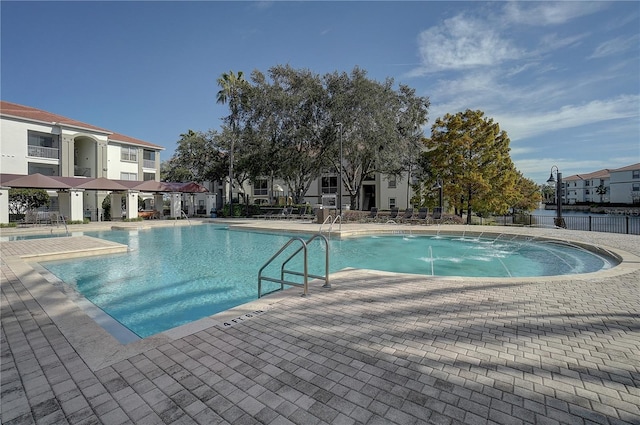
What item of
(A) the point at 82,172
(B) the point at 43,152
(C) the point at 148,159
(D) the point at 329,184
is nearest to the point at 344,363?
(B) the point at 43,152

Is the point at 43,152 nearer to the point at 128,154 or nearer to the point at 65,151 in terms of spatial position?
the point at 65,151

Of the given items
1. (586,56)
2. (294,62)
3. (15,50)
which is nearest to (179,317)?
(15,50)

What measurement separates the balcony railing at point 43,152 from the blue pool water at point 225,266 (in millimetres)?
17598

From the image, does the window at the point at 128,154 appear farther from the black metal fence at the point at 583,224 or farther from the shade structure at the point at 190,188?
the black metal fence at the point at 583,224

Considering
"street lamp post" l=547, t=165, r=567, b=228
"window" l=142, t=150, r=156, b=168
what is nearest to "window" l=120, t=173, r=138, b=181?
"window" l=142, t=150, r=156, b=168

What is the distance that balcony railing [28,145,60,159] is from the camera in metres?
24.3

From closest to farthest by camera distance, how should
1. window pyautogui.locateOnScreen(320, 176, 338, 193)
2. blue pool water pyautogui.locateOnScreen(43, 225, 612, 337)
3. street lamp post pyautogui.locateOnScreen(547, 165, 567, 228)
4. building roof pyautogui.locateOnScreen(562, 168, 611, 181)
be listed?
blue pool water pyautogui.locateOnScreen(43, 225, 612, 337) < street lamp post pyautogui.locateOnScreen(547, 165, 567, 228) < window pyautogui.locateOnScreen(320, 176, 338, 193) < building roof pyautogui.locateOnScreen(562, 168, 611, 181)

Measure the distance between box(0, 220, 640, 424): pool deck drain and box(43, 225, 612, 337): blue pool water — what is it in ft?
5.41

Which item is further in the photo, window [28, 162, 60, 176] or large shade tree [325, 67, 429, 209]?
window [28, 162, 60, 176]

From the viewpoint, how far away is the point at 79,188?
20.9 m

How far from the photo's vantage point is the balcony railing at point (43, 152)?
956 inches

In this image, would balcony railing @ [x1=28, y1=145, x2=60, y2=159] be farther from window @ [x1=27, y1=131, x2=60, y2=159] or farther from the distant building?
the distant building

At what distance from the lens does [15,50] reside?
12.6 metres

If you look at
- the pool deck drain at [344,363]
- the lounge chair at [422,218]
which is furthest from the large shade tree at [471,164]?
the pool deck drain at [344,363]
